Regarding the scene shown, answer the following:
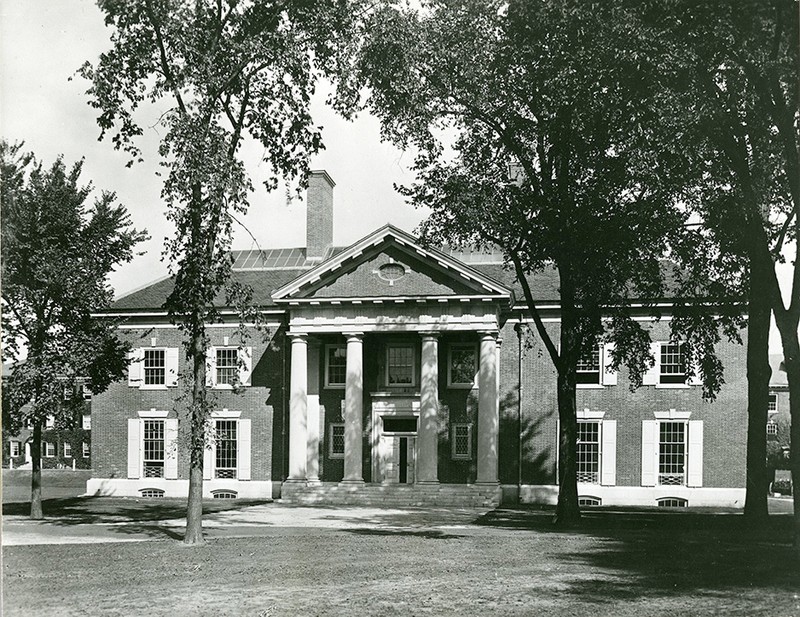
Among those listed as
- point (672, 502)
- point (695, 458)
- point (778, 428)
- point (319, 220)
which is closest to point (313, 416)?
point (319, 220)

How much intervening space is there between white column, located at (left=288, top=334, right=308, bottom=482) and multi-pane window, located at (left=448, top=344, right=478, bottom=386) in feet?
19.2

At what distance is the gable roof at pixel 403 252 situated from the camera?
3328 centimetres

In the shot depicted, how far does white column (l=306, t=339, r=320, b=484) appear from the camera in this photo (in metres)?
34.8

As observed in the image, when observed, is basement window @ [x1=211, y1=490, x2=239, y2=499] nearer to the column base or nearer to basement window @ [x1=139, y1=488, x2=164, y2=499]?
basement window @ [x1=139, y1=488, x2=164, y2=499]

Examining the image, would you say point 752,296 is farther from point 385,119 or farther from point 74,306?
point 74,306

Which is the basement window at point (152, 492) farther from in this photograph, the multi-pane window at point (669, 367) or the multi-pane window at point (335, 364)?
the multi-pane window at point (669, 367)

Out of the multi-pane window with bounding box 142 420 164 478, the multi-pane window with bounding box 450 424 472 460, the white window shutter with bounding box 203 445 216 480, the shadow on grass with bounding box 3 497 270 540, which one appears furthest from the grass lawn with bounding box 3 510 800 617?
the multi-pane window with bounding box 142 420 164 478

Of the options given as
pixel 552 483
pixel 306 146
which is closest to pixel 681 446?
pixel 552 483

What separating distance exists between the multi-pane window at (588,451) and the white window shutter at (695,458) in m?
3.48

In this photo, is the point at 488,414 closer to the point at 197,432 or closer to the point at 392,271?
the point at 392,271

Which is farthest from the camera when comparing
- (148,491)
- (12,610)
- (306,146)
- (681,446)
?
(148,491)

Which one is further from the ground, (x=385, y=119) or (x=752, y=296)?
(x=385, y=119)

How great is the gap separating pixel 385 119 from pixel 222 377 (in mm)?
18191

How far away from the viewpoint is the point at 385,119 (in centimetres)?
2303
